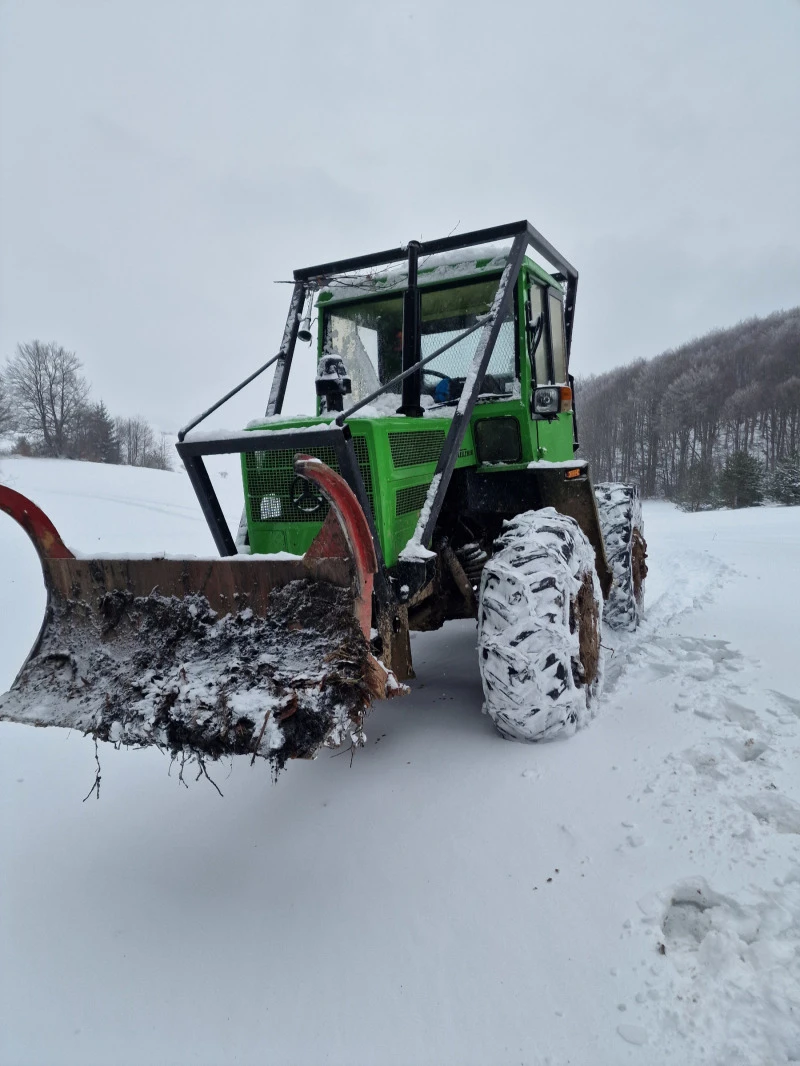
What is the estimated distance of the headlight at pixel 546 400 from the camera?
13.1 ft

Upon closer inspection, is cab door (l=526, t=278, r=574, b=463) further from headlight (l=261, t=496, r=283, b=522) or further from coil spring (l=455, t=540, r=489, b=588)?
headlight (l=261, t=496, r=283, b=522)

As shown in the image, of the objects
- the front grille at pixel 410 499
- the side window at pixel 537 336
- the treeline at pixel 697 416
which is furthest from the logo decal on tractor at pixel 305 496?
the treeline at pixel 697 416

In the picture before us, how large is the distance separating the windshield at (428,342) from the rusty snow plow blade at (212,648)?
64.6 inches

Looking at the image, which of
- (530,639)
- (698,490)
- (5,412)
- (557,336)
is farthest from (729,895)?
(698,490)

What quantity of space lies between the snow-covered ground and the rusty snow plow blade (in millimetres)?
639

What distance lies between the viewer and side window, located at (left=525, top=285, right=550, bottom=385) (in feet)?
13.3

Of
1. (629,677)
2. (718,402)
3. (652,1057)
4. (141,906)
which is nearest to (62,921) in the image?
(141,906)

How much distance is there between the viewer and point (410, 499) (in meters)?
3.24

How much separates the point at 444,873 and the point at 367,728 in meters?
1.33

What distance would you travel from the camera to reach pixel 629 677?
3.87 m

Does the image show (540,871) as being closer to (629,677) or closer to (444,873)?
(444,873)

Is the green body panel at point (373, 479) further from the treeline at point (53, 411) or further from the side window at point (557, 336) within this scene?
the treeline at point (53, 411)

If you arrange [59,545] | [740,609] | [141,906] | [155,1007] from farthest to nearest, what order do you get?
1. [740,609]
2. [59,545]
3. [141,906]
4. [155,1007]

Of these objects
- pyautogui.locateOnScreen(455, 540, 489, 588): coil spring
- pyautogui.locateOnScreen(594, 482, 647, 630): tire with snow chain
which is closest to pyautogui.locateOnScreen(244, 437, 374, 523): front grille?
pyautogui.locateOnScreen(455, 540, 489, 588): coil spring
